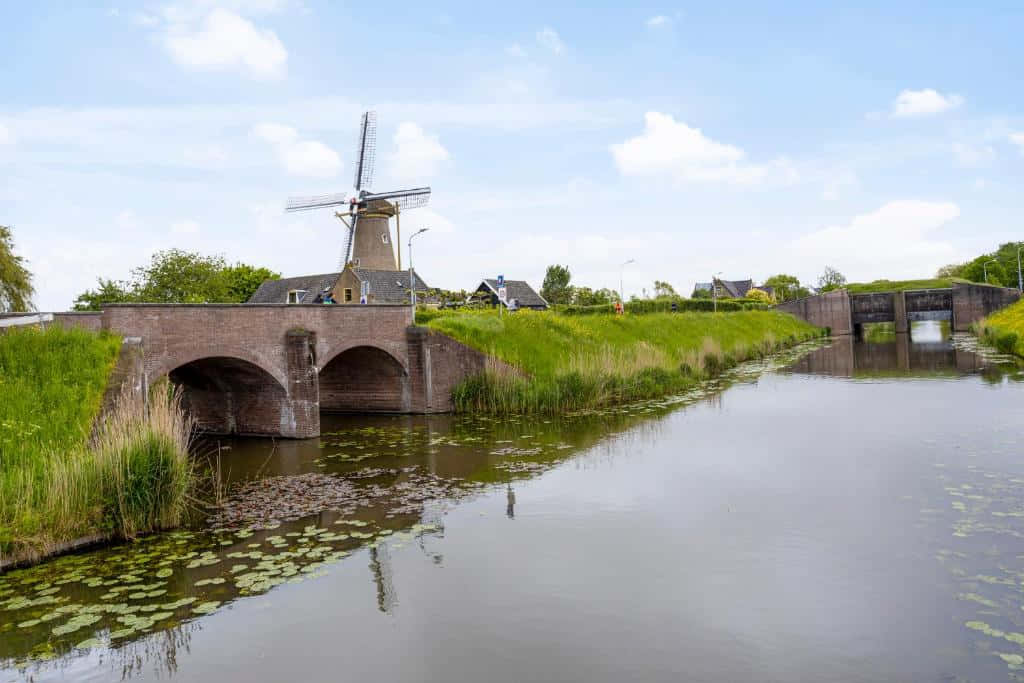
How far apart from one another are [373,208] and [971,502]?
136 feet

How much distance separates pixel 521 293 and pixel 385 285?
12.5m

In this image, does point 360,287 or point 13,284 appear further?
point 360,287

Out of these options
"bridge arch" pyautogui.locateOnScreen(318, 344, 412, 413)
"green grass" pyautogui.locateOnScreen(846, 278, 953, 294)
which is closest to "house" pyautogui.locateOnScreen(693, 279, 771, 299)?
"green grass" pyautogui.locateOnScreen(846, 278, 953, 294)

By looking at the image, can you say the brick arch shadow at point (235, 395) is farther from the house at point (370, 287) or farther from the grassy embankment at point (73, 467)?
the house at point (370, 287)

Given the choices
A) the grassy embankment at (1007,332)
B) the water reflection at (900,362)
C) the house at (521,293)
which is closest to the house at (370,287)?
the house at (521,293)

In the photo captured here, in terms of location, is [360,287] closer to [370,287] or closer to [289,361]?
[370,287]

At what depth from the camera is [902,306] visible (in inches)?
2397

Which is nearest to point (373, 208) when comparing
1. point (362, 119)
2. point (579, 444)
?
point (362, 119)


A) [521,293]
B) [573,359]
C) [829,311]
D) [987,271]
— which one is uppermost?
[987,271]

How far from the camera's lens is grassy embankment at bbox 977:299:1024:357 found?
3081cm

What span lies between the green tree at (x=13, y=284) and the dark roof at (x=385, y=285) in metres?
20.4

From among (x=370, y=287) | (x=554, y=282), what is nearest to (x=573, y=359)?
(x=370, y=287)

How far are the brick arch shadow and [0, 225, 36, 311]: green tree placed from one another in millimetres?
11338

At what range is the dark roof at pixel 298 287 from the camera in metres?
48.9
